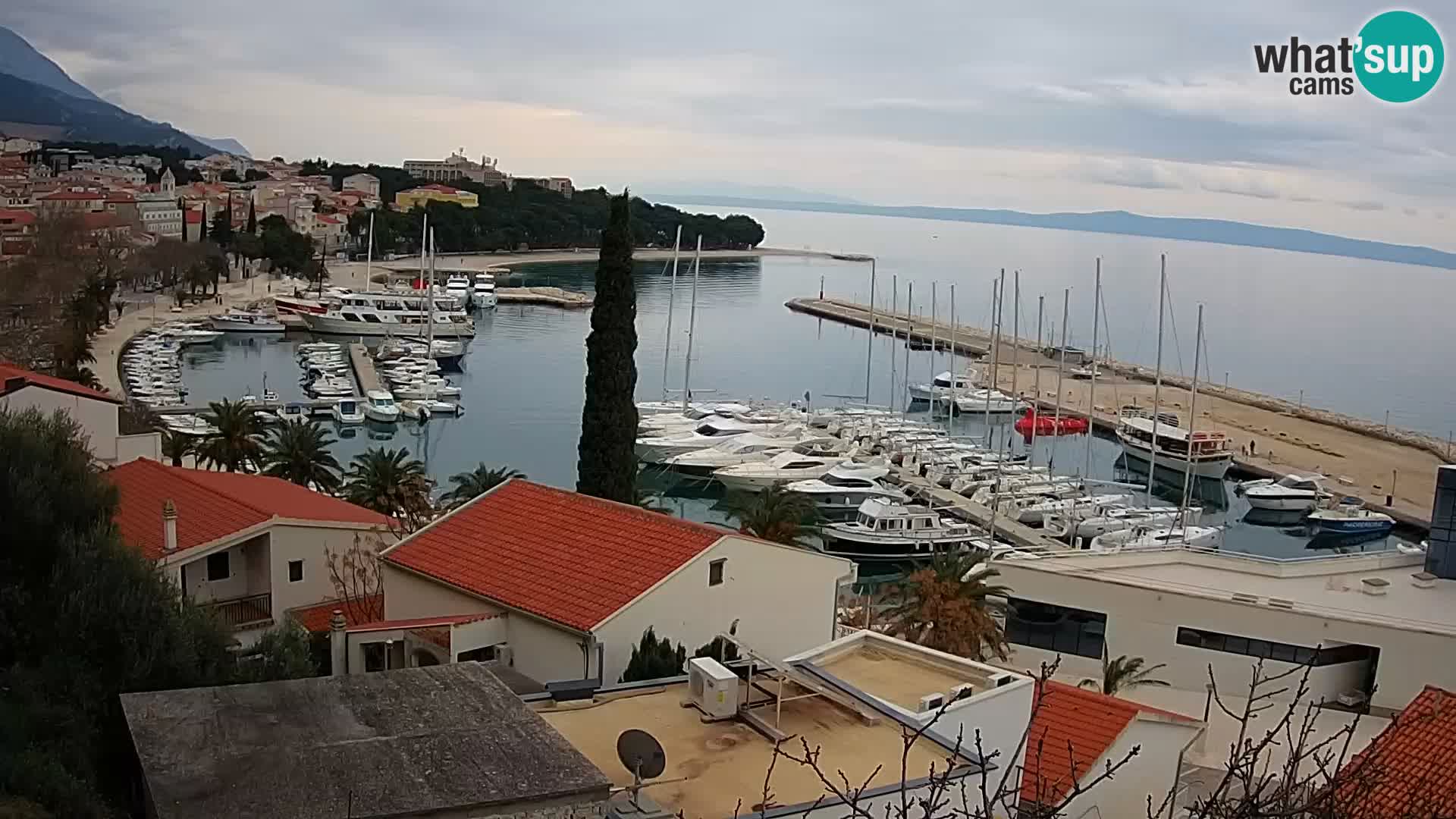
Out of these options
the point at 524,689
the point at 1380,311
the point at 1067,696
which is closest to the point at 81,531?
the point at 524,689

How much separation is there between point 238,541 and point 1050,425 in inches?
1407

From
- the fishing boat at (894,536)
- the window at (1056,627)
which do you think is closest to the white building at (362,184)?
the fishing boat at (894,536)

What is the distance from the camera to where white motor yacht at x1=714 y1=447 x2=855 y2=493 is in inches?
1255

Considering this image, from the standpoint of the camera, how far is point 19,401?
15.2m

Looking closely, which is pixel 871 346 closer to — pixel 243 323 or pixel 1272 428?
pixel 1272 428

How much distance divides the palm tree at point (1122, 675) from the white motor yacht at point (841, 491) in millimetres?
14430

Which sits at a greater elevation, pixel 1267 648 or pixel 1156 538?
pixel 1267 648

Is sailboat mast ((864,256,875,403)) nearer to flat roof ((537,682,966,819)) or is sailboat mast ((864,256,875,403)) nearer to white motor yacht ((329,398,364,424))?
white motor yacht ((329,398,364,424))

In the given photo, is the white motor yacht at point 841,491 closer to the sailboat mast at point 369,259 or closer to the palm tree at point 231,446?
the palm tree at point 231,446

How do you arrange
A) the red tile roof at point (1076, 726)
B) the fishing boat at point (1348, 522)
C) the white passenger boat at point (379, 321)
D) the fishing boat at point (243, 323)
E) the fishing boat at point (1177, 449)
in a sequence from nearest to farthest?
the red tile roof at point (1076, 726) → the fishing boat at point (1348, 522) → the fishing boat at point (1177, 449) → the white passenger boat at point (379, 321) → the fishing boat at point (243, 323)

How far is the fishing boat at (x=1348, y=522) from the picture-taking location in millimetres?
32531

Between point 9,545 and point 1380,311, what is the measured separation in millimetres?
169583

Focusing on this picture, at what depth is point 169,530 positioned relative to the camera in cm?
1216

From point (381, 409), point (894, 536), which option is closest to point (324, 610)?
point (894, 536)
